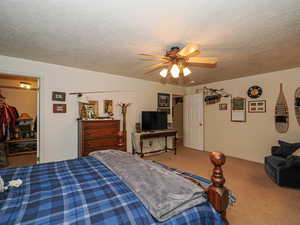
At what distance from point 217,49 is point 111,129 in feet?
8.89

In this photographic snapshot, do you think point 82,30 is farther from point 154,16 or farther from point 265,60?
point 265,60

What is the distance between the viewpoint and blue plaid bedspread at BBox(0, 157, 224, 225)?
2.89 ft

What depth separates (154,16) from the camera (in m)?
1.56

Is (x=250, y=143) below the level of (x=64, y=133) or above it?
below

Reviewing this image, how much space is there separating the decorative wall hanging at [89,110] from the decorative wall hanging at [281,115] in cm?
453

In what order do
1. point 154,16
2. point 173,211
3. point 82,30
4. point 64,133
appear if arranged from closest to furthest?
point 173,211 < point 154,16 < point 82,30 < point 64,133

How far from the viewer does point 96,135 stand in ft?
10.4

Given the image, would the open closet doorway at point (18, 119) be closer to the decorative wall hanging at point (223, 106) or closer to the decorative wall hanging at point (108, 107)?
the decorative wall hanging at point (108, 107)

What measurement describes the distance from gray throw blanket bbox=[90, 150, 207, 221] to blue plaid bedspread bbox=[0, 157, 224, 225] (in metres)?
0.04

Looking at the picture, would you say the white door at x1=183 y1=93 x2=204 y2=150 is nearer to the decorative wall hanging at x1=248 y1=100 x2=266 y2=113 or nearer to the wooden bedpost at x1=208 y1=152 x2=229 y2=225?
the decorative wall hanging at x1=248 y1=100 x2=266 y2=113

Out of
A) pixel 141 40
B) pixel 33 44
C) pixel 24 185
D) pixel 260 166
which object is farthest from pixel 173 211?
pixel 260 166

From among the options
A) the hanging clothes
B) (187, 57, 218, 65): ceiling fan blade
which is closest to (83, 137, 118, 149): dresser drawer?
(187, 57, 218, 65): ceiling fan blade

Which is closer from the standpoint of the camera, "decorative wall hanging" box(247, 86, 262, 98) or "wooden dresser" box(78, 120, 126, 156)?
"wooden dresser" box(78, 120, 126, 156)

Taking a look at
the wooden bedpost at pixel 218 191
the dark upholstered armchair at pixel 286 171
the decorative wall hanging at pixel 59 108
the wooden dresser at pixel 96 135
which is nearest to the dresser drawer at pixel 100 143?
the wooden dresser at pixel 96 135
